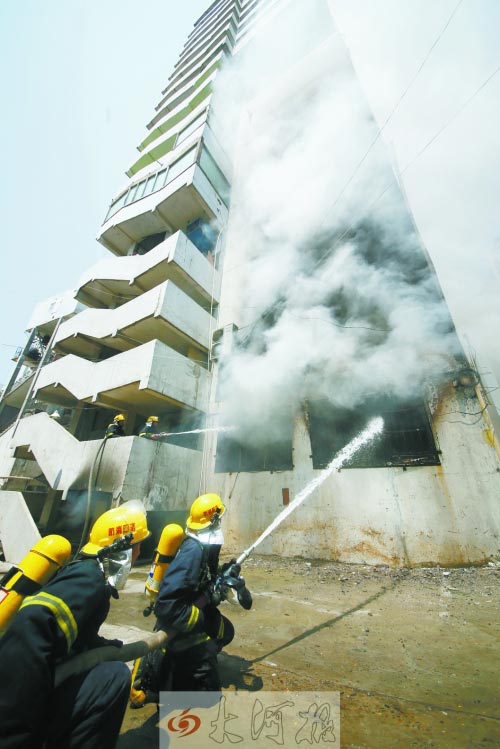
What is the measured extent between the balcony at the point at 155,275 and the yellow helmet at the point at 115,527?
31.1 feet

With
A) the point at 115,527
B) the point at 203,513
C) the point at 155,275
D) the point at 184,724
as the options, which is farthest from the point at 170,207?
the point at 184,724

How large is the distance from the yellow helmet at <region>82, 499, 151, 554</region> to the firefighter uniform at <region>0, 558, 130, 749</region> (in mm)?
258

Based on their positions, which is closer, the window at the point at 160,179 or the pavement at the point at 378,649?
the pavement at the point at 378,649

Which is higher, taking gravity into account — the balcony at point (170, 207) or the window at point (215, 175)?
the window at point (215, 175)

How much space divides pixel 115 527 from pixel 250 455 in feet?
21.2

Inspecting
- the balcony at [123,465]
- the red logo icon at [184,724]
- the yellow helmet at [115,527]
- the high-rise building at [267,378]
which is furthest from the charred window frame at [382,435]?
the yellow helmet at [115,527]

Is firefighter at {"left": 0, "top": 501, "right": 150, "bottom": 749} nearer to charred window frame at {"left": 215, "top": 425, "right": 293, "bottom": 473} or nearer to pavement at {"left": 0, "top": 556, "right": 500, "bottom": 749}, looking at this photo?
pavement at {"left": 0, "top": 556, "right": 500, "bottom": 749}

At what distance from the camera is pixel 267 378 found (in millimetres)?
8633

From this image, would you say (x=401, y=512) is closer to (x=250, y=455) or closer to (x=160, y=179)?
(x=250, y=455)

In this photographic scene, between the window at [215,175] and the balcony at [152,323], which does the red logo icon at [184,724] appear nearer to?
the balcony at [152,323]

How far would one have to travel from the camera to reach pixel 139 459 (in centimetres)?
718

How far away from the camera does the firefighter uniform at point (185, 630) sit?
202cm

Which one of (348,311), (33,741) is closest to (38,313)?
(348,311)

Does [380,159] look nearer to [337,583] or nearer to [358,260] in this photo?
[358,260]
